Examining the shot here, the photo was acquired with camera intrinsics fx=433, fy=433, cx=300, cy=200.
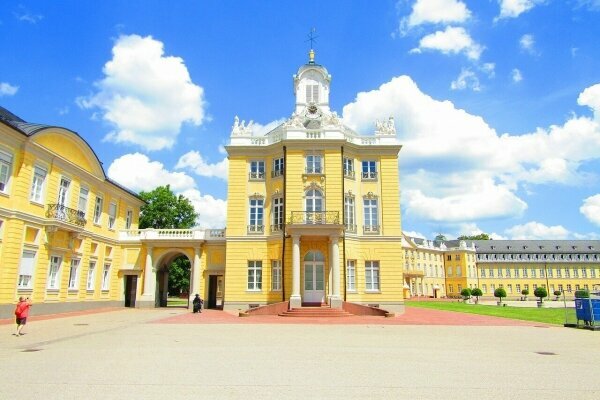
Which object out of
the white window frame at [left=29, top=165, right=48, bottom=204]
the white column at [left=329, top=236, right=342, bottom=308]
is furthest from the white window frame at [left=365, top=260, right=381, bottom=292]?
the white window frame at [left=29, top=165, right=48, bottom=204]

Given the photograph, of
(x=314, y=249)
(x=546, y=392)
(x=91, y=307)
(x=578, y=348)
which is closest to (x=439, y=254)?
(x=314, y=249)

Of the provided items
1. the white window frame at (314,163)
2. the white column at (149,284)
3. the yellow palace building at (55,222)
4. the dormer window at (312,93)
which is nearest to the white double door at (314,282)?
the white window frame at (314,163)

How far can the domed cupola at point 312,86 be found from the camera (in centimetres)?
3531

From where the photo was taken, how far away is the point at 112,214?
35.8 metres

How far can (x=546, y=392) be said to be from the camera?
7.70m

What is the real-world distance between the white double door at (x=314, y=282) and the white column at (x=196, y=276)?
30.3 feet

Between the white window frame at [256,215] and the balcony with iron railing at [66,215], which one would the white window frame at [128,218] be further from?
the white window frame at [256,215]

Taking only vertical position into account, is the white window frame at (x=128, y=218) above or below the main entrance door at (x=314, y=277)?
above

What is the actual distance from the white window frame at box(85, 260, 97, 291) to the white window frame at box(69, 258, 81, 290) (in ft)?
5.28

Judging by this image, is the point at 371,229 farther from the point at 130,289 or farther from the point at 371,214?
the point at 130,289

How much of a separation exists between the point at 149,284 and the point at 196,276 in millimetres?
3968

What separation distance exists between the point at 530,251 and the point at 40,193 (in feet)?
327

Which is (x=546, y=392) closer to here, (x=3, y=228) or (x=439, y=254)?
(x=3, y=228)

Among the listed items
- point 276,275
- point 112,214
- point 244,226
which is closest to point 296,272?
point 276,275
